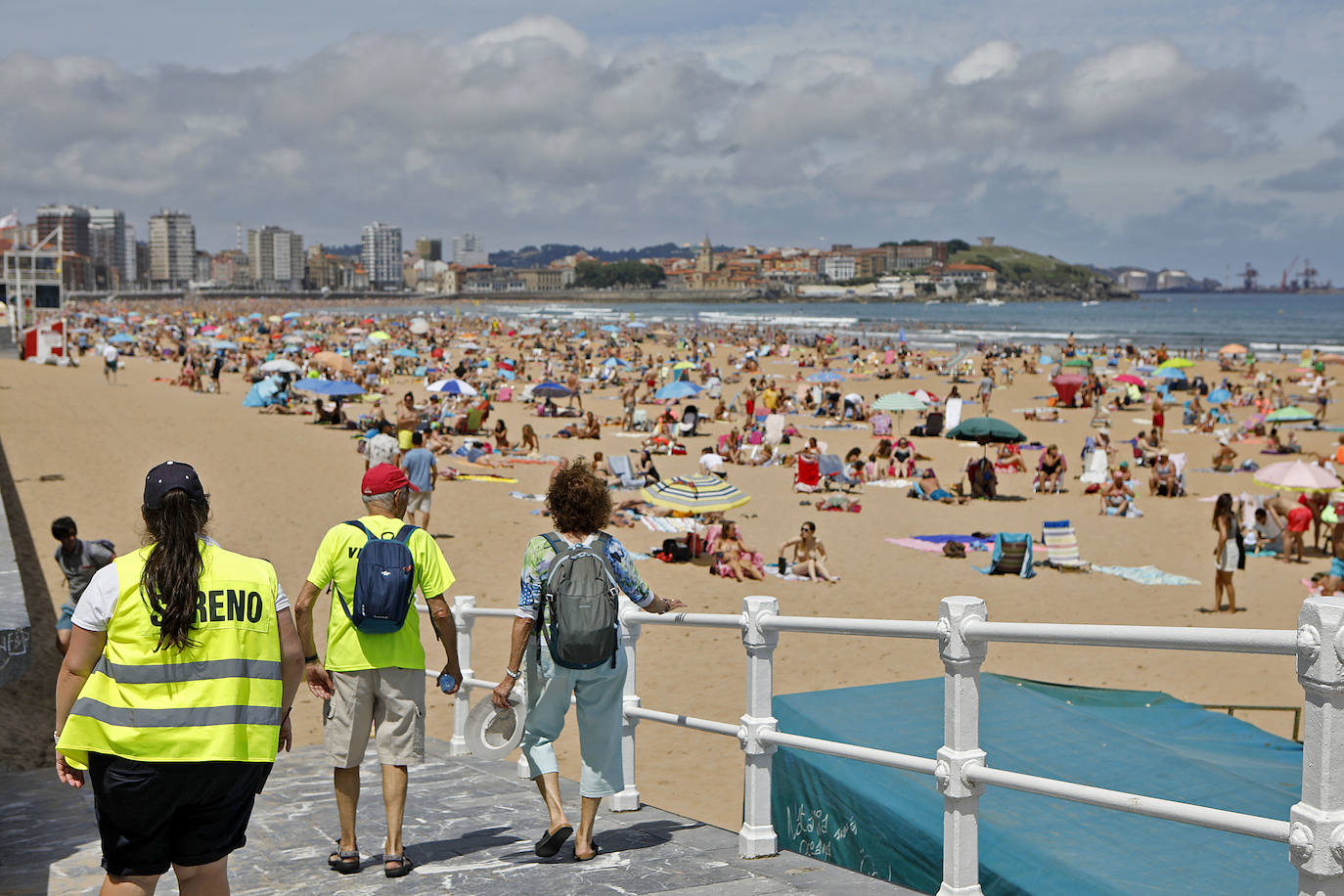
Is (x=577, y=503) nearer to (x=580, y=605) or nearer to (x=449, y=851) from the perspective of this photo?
(x=580, y=605)

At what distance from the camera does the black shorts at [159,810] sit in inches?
96.7

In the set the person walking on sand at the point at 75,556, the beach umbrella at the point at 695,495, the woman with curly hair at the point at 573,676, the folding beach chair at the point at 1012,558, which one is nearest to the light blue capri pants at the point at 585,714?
the woman with curly hair at the point at 573,676

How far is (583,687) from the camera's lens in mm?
3855

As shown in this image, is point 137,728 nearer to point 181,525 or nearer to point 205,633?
point 205,633

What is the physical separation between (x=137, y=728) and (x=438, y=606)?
137 centimetres

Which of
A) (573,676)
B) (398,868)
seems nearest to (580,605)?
(573,676)

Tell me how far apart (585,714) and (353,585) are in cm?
87

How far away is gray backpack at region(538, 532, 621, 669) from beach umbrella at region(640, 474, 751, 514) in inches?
393

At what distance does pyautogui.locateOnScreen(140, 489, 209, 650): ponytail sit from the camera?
8.09 feet

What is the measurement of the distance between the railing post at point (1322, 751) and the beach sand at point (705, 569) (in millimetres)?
2362

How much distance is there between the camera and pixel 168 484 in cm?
253

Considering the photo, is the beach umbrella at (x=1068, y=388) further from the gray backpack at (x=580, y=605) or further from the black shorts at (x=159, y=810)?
the black shorts at (x=159, y=810)

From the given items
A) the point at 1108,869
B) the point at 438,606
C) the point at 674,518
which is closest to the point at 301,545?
the point at 674,518

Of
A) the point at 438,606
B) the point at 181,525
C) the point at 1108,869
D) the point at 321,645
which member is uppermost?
the point at 181,525
